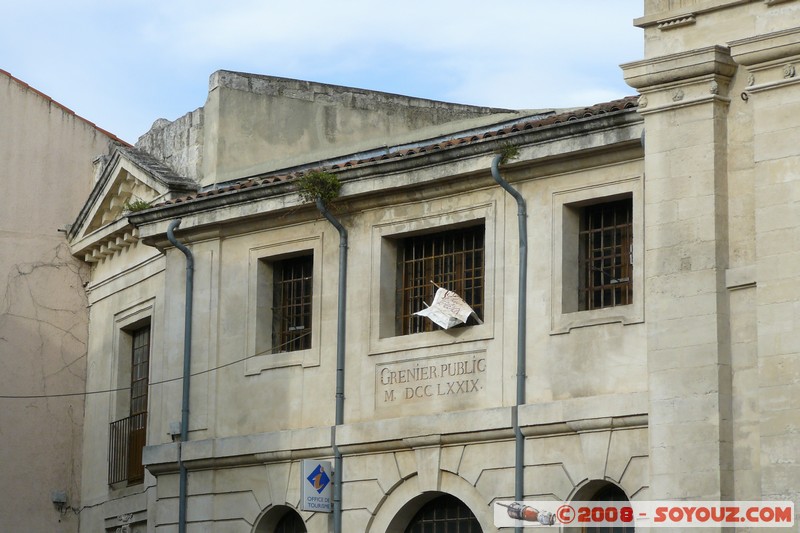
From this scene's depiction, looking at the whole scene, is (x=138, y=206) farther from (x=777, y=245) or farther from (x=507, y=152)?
(x=777, y=245)

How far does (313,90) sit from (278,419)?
6675 millimetres

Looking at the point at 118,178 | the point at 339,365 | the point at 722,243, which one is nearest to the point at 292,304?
the point at 339,365

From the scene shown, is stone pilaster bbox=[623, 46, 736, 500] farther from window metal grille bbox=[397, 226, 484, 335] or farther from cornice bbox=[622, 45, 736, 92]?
window metal grille bbox=[397, 226, 484, 335]

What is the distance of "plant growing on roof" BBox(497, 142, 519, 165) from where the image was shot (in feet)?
71.5

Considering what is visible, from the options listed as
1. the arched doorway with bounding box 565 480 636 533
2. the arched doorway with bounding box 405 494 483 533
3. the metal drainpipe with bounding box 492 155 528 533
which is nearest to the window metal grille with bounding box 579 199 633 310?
the metal drainpipe with bounding box 492 155 528 533

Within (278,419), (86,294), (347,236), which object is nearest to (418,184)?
(347,236)

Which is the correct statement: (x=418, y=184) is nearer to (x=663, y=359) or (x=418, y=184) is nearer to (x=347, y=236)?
(x=347, y=236)

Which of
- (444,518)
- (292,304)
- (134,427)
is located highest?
(292,304)

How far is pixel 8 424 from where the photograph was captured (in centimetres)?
2905

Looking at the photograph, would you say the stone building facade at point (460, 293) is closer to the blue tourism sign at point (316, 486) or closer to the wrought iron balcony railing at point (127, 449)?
the wrought iron balcony railing at point (127, 449)

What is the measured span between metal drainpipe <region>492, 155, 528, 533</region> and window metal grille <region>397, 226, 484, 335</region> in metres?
0.92

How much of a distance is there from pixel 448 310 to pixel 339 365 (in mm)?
1851

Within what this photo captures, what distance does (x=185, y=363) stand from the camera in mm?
25391

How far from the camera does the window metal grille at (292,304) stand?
2466cm
